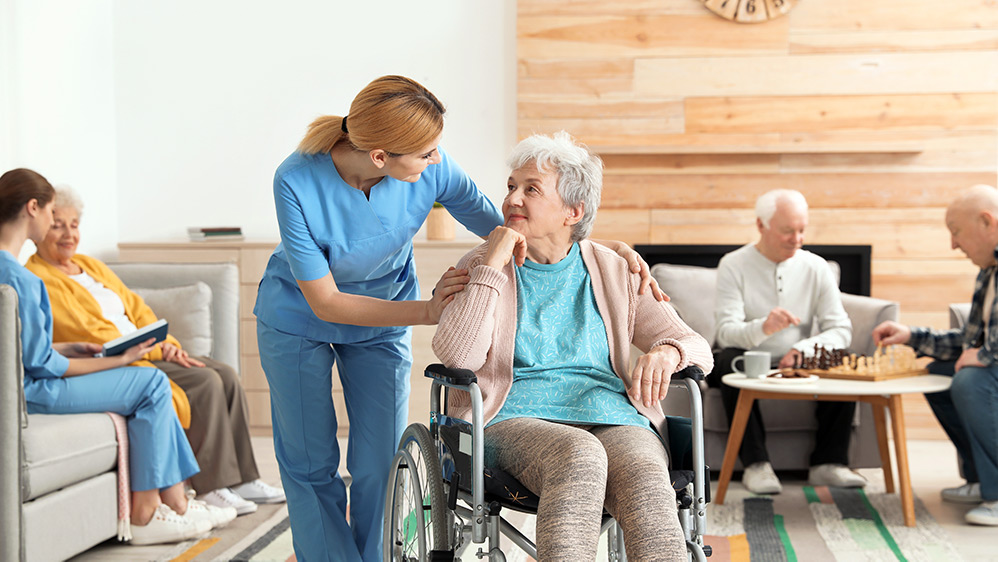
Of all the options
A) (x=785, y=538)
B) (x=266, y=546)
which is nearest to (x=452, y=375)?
(x=266, y=546)

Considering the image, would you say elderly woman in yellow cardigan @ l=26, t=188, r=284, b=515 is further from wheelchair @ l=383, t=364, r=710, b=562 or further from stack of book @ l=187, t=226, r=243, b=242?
wheelchair @ l=383, t=364, r=710, b=562

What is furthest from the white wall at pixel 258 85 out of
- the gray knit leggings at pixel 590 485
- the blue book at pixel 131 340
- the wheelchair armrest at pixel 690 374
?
the gray knit leggings at pixel 590 485

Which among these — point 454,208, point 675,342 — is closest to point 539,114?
point 454,208

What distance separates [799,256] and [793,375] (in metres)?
0.67

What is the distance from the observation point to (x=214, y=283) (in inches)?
141

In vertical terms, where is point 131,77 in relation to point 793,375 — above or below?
above

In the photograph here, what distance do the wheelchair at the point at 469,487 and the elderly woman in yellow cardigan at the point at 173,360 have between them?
4.27 feet

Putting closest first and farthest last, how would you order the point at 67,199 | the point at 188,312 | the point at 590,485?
the point at 590,485 < the point at 67,199 < the point at 188,312

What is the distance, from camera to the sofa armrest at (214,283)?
11.6 ft

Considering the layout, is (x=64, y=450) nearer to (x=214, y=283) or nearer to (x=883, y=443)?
(x=214, y=283)

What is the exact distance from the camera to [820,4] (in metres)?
4.26

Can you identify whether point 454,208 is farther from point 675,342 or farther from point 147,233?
point 147,233

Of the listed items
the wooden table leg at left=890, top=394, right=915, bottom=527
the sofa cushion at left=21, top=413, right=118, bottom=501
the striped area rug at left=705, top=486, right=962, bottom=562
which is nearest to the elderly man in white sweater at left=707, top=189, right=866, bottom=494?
the striped area rug at left=705, top=486, right=962, bottom=562

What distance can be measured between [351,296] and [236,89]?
3161mm
